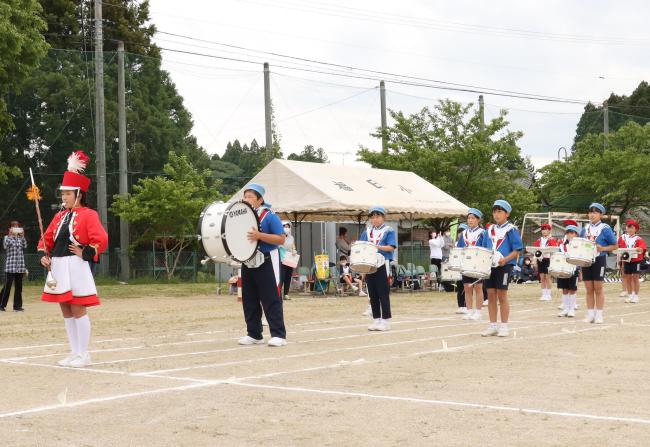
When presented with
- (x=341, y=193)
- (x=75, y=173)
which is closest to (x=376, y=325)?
(x=75, y=173)

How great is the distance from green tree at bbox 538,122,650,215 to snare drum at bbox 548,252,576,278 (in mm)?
33183

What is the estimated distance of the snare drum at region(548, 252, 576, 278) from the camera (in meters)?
18.8

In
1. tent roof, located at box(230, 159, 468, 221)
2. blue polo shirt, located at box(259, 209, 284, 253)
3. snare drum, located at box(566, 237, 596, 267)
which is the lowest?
snare drum, located at box(566, 237, 596, 267)

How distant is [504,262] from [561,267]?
5.17m

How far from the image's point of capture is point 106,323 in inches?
705

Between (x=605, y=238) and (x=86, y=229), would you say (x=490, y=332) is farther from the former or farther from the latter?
(x=86, y=229)

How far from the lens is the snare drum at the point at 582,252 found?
16594 millimetres

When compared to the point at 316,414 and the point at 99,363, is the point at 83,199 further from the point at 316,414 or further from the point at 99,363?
→ the point at 316,414

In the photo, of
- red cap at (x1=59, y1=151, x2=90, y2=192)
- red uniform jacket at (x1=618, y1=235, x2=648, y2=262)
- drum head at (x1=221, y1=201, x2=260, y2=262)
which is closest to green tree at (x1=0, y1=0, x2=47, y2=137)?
red uniform jacket at (x1=618, y1=235, x2=648, y2=262)

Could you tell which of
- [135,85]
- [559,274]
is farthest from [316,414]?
[135,85]

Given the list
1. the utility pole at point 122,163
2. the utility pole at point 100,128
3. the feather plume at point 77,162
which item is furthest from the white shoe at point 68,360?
the utility pole at point 122,163

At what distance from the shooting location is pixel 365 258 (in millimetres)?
15195

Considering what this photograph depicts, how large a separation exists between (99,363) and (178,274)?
31087mm

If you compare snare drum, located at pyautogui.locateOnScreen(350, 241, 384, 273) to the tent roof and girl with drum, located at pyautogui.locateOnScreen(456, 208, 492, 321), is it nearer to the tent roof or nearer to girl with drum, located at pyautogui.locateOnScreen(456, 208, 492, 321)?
girl with drum, located at pyautogui.locateOnScreen(456, 208, 492, 321)
